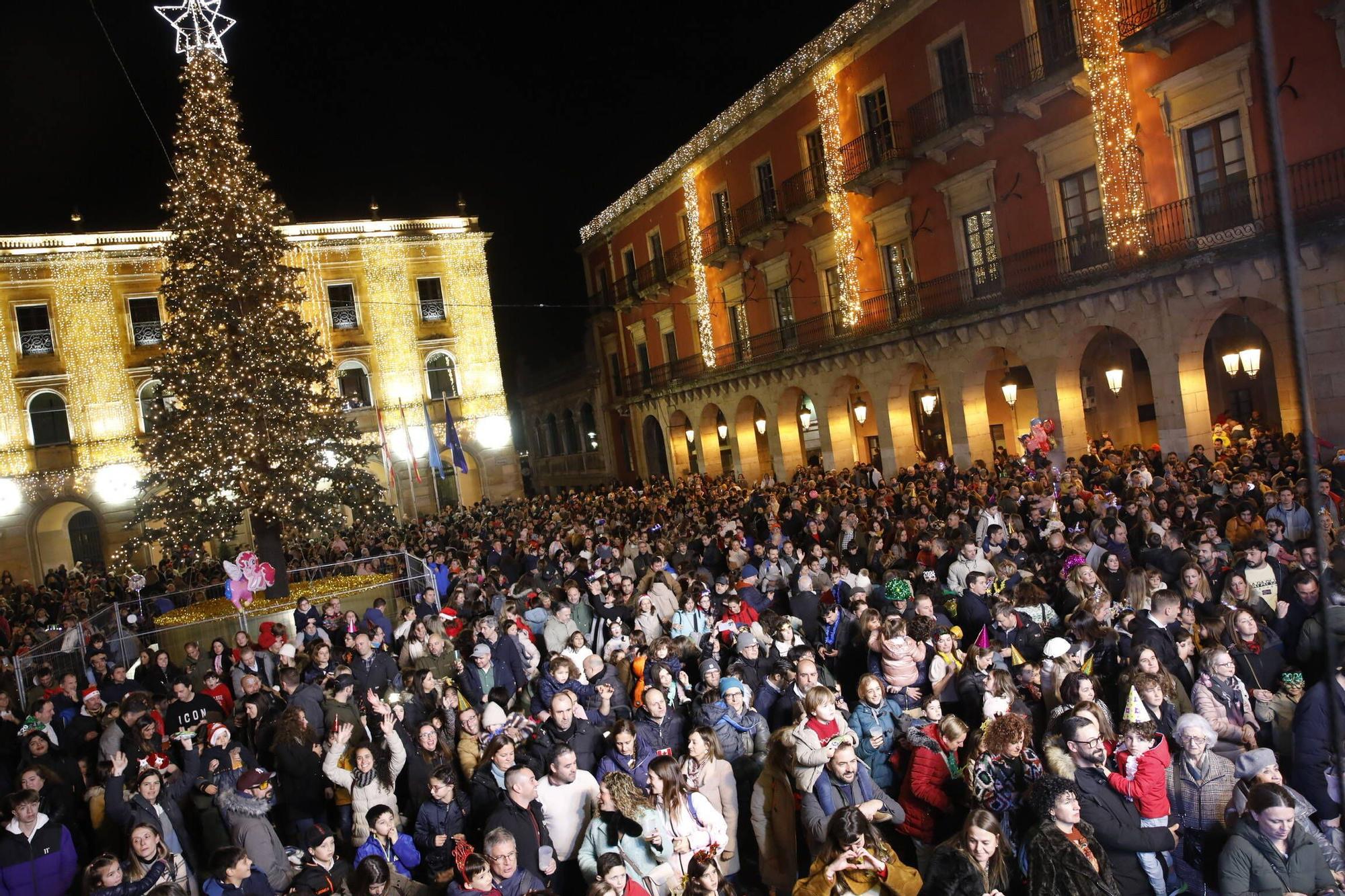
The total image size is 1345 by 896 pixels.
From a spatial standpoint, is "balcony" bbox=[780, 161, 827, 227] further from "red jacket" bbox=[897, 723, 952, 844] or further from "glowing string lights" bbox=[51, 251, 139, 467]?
"glowing string lights" bbox=[51, 251, 139, 467]

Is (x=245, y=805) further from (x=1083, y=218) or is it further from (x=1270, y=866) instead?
(x=1083, y=218)

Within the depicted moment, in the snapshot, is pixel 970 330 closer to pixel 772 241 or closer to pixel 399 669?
pixel 772 241

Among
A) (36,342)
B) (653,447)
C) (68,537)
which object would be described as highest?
(36,342)

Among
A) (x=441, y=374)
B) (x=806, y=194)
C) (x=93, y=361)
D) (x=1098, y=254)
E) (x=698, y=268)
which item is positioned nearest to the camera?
(x=1098, y=254)

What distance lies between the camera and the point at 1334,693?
2.30 m

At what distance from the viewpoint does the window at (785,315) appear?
90.0 ft

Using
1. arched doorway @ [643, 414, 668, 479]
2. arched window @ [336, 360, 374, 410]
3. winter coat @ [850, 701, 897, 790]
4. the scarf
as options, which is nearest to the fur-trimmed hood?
the scarf

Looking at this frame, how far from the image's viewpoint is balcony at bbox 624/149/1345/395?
46.2ft

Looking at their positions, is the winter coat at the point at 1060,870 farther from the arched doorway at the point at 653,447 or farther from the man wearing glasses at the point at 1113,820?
the arched doorway at the point at 653,447

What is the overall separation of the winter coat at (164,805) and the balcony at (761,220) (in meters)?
23.0

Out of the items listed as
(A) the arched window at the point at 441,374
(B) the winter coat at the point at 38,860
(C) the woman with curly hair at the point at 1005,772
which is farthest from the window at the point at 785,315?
(B) the winter coat at the point at 38,860

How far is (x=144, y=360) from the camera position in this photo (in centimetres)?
3466

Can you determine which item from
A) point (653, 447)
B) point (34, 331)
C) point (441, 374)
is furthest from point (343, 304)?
point (653, 447)

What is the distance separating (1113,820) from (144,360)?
1469 inches
